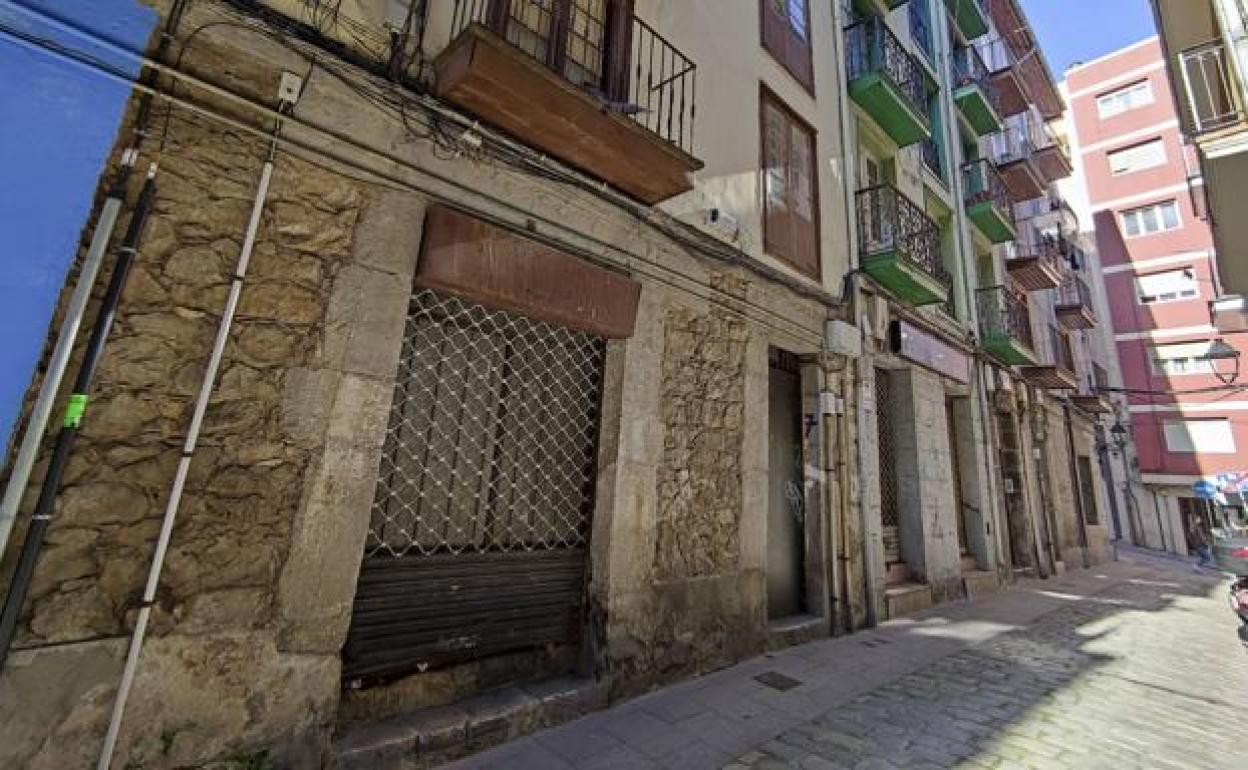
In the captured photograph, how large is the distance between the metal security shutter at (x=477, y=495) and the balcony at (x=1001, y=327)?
9609 millimetres

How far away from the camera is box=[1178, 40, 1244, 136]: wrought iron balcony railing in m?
5.85

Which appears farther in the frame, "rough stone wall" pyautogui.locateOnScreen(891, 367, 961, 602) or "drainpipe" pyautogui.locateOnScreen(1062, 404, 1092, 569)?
"drainpipe" pyautogui.locateOnScreen(1062, 404, 1092, 569)

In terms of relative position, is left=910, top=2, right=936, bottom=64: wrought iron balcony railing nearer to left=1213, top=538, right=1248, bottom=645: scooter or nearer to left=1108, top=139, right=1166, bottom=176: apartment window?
left=1213, top=538, right=1248, bottom=645: scooter

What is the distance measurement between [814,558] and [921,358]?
396cm

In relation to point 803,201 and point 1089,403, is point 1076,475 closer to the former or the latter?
point 1089,403

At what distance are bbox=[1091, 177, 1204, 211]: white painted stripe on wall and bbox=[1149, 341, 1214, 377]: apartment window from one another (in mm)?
6489

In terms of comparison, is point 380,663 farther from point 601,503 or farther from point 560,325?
point 560,325

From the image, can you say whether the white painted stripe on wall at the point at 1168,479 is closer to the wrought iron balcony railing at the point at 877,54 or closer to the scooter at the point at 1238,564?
the scooter at the point at 1238,564

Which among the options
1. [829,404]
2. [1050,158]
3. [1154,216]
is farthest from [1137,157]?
[829,404]

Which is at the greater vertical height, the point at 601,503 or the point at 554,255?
the point at 554,255

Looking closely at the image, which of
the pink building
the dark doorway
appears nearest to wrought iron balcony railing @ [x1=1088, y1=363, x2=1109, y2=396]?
the pink building

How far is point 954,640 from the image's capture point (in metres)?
5.52

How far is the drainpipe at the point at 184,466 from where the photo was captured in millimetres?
2035

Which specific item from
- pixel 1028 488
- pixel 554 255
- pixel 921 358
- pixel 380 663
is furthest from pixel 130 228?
pixel 1028 488
